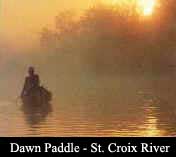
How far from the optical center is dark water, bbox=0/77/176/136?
9.25ft

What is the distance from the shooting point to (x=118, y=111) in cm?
284

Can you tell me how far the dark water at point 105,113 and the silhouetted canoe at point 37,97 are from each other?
0.03m

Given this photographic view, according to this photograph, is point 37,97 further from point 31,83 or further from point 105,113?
point 105,113

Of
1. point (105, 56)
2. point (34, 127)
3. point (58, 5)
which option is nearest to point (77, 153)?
point (34, 127)

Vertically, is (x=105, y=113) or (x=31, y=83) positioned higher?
(x=31, y=83)

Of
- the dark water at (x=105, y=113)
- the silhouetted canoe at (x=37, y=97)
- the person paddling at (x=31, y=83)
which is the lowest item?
the dark water at (x=105, y=113)

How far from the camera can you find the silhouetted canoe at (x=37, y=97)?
9.35 feet

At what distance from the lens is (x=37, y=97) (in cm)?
286

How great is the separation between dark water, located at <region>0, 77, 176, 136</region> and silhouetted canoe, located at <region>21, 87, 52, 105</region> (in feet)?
0.09

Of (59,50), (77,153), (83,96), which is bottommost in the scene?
(77,153)

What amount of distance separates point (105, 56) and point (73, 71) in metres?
0.15

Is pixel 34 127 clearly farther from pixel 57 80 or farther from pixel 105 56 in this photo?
pixel 105 56

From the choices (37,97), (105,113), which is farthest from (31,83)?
(105,113)

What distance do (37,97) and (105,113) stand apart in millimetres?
301
